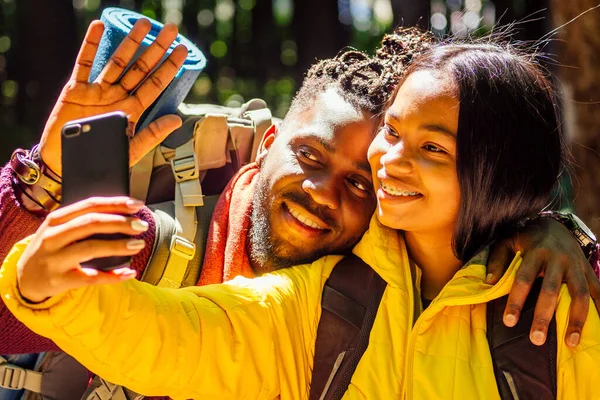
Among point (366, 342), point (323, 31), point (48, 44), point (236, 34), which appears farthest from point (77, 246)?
point (236, 34)

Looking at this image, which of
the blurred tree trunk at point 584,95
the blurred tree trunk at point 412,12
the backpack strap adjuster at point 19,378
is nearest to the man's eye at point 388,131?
the backpack strap adjuster at point 19,378

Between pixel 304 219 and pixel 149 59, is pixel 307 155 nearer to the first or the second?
pixel 304 219

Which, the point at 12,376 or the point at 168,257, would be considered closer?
the point at 168,257

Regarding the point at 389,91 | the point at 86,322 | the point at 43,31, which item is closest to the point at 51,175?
the point at 86,322

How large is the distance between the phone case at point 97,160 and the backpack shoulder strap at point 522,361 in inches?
42.5

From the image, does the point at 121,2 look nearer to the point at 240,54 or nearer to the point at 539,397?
the point at 240,54

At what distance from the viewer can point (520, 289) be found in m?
2.17

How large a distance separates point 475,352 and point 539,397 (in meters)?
0.20

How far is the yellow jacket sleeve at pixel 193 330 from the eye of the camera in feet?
5.65

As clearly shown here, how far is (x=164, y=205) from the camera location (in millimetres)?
2725

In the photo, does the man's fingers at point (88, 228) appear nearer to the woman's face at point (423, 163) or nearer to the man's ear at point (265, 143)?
the woman's face at point (423, 163)

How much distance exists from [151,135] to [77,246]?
0.97m

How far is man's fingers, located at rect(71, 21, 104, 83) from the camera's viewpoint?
233 centimetres

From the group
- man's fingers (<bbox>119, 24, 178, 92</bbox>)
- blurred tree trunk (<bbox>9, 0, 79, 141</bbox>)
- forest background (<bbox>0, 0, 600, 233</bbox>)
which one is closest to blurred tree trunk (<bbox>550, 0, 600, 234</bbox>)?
forest background (<bbox>0, 0, 600, 233</bbox>)
